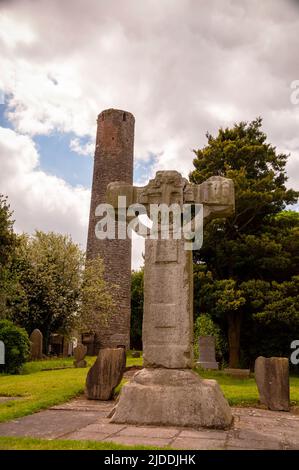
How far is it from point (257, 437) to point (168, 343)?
4.87 feet

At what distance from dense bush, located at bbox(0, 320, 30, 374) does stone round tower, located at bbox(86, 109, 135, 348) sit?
16.9 metres

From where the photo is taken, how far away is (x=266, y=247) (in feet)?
53.7

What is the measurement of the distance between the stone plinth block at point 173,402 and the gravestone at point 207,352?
41.3ft

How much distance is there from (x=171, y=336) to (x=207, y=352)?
42.0 feet

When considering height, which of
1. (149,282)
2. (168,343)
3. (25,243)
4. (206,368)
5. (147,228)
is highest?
(25,243)

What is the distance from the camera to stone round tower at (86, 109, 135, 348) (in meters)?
32.0

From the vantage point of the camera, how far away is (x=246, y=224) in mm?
17734

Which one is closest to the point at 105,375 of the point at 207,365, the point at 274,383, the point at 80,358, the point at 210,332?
the point at 274,383

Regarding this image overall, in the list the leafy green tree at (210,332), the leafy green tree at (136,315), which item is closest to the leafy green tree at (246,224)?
the leafy green tree at (210,332)

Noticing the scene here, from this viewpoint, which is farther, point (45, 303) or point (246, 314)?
point (45, 303)

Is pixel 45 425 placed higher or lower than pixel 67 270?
lower

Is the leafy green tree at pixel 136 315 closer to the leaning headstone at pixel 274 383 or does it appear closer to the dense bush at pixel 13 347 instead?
the dense bush at pixel 13 347

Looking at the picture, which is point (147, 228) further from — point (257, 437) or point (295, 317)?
point (295, 317)

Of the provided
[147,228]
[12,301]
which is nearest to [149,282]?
[147,228]
